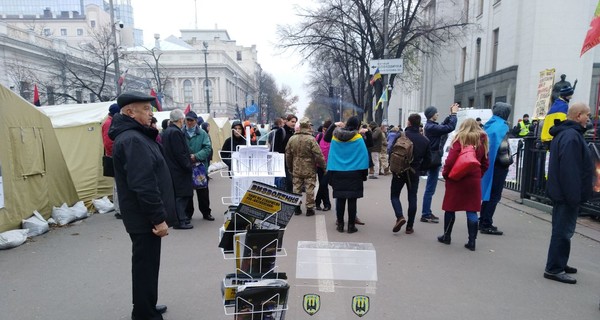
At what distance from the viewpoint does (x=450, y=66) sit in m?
32.5

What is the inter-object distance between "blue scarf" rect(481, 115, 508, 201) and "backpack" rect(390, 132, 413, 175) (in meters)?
1.25

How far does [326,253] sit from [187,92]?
82728mm

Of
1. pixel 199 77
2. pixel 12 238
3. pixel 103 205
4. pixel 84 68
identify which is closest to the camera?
pixel 12 238

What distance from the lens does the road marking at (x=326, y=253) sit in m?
2.87

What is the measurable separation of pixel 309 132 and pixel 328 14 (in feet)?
52.8

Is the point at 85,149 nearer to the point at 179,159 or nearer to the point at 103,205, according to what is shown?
the point at 103,205

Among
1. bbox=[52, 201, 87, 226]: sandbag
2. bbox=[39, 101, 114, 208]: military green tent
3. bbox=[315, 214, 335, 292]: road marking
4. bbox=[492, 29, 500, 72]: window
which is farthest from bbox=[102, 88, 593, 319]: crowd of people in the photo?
bbox=[492, 29, 500, 72]: window

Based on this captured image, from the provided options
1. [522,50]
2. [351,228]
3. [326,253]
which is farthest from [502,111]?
[522,50]

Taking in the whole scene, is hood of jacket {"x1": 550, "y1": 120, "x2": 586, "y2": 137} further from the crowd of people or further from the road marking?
the road marking

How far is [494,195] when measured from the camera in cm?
568

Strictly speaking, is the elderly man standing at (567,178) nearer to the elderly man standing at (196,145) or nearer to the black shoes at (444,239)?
the black shoes at (444,239)

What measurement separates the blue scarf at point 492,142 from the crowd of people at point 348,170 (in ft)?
0.05

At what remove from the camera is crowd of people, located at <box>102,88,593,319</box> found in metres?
2.87

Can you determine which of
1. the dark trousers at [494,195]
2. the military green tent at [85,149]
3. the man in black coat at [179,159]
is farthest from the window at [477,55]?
the military green tent at [85,149]
